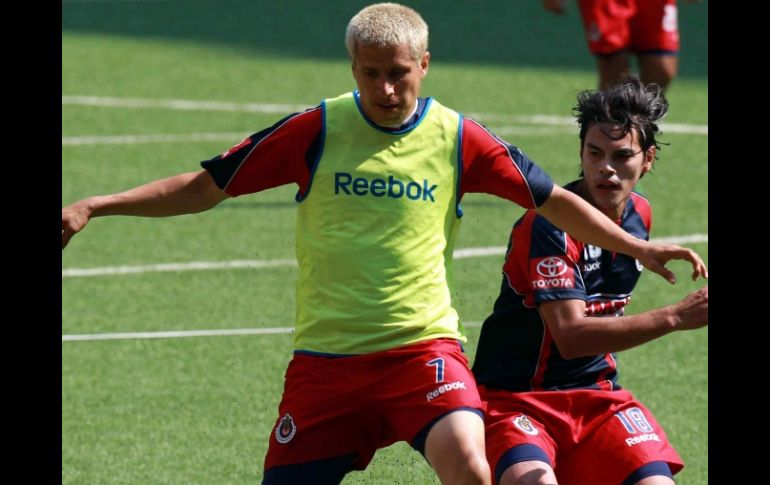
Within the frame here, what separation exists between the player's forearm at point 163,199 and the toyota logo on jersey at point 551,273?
3.43 ft

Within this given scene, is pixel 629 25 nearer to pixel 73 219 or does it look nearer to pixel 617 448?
pixel 617 448

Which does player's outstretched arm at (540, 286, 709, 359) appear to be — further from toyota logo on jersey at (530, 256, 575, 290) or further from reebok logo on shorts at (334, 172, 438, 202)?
reebok logo on shorts at (334, 172, 438, 202)

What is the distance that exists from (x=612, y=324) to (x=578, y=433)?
457 millimetres

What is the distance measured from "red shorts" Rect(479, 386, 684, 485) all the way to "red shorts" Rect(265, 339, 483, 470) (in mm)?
315

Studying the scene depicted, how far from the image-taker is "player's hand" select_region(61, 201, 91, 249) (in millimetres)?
4594

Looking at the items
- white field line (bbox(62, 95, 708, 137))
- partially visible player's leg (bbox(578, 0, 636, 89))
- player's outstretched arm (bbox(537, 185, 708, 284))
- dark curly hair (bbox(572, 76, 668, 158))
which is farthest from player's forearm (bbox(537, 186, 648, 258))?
white field line (bbox(62, 95, 708, 137))

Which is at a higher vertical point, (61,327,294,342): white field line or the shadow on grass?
the shadow on grass

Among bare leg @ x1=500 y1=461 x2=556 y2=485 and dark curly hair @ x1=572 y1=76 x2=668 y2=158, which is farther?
dark curly hair @ x1=572 y1=76 x2=668 y2=158

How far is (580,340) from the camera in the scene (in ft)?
16.6

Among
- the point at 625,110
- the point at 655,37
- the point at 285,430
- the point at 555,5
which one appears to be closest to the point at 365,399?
the point at 285,430

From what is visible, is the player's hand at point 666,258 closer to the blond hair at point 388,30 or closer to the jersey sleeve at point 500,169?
the jersey sleeve at point 500,169

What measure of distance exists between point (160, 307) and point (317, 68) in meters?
7.71

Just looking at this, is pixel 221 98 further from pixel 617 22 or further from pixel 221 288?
pixel 221 288
